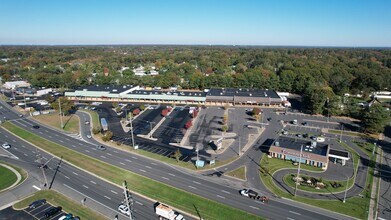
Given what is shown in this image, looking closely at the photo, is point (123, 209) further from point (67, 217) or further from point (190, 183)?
point (190, 183)

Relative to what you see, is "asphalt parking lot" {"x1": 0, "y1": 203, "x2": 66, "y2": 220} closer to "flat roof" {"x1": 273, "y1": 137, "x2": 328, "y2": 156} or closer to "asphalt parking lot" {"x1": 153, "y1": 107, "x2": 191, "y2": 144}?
"asphalt parking lot" {"x1": 153, "y1": 107, "x2": 191, "y2": 144}

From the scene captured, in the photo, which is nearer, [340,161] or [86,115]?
[340,161]

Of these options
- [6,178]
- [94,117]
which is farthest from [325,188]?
[94,117]

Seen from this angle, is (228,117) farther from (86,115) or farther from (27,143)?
(27,143)

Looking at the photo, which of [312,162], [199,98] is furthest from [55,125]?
[312,162]

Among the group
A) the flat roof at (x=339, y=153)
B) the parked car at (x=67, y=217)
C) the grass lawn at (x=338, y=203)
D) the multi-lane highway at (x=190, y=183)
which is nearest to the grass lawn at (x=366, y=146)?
the flat roof at (x=339, y=153)

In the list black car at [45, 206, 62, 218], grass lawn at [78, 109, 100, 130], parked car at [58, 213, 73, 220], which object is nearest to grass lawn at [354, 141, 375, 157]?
parked car at [58, 213, 73, 220]
